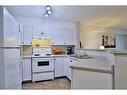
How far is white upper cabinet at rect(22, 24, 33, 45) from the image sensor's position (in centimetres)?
443

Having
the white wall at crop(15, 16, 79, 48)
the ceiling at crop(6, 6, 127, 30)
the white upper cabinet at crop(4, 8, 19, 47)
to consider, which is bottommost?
the white upper cabinet at crop(4, 8, 19, 47)

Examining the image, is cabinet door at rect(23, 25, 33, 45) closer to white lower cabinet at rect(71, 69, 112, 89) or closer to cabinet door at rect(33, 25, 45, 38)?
cabinet door at rect(33, 25, 45, 38)

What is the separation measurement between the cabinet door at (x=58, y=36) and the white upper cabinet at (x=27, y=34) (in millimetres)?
814

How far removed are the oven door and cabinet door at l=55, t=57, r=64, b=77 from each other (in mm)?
173

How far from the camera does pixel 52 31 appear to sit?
484 cm

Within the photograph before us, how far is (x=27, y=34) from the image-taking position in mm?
4480

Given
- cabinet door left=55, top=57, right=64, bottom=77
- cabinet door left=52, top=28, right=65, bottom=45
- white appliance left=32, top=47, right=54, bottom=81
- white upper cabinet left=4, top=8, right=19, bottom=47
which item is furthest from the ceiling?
cabinet door left=55, top=57, right=64, bottom=77

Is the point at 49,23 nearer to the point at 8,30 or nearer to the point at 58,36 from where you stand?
the point at 58,36

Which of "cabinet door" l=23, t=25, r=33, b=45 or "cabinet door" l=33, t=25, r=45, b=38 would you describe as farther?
"cabinet door" l=33, t=25, r=45, b=38

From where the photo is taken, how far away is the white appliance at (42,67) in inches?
171

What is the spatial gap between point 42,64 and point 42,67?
0.10 m

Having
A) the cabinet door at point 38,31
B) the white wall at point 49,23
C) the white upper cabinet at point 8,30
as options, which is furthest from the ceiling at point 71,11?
the white upper cabinet at point 8,30

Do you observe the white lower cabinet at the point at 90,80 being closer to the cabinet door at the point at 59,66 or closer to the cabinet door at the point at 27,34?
the cabinet door at the point at 59,66

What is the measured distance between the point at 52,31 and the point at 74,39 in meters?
0.96
